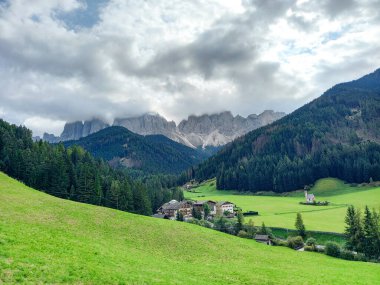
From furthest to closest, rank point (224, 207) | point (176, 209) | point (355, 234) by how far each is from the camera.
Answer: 1. point (224, 207)
2. point (176, 209)
3. point (355, 234)

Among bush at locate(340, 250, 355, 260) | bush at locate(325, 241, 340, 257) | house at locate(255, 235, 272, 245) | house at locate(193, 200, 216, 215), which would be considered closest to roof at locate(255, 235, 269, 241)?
house at locate(255, 235, 272, 245)

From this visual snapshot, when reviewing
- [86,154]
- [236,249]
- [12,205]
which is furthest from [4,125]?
[236,249]

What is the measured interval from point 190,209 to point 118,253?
115 metres

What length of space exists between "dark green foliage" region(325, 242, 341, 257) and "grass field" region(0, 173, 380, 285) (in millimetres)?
19232

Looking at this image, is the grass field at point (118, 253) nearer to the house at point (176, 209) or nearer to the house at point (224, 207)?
the house at point (176, 209)

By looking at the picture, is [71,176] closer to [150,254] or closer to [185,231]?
[185,231]

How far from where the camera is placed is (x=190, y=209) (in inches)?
5994

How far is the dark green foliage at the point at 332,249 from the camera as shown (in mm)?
77081

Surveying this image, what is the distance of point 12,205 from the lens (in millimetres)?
49656

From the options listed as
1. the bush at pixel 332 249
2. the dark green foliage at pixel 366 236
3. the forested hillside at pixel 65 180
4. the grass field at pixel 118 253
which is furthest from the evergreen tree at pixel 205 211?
the grass field at pixel 118 253

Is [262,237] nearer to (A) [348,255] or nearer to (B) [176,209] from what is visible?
(A) [348,255]

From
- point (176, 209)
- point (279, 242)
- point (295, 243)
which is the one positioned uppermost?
point (176, 209)

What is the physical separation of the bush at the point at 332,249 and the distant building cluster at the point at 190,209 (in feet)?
224

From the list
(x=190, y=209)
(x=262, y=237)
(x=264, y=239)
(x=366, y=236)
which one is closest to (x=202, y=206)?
(x=190, y=209)
